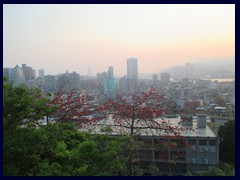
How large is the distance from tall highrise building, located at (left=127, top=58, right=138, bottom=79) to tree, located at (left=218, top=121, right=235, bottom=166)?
3.33 metres

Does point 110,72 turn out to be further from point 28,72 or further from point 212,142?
point 212,142

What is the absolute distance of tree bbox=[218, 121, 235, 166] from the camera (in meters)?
6.34

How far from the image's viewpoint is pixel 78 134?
10.4 ft

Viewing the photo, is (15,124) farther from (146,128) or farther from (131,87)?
(131,87)

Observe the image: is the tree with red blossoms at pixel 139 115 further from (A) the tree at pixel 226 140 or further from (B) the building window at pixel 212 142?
(A) the tree at pixel 226 140

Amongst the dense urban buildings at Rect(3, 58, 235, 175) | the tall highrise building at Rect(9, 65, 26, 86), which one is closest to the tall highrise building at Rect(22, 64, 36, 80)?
the dense urban buildings at Rect(3, 58, 235, 175)

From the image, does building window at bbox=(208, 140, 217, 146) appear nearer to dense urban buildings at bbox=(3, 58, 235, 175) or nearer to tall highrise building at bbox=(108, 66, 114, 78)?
dense urban buildings at bbox=(3, 58, 235, 175)

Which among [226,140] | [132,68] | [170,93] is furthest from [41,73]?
[226,140]

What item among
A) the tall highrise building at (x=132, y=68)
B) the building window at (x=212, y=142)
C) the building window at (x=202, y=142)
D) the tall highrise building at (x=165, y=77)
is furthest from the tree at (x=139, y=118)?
the building window at (x=212, y=142)

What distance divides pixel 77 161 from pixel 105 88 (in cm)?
222

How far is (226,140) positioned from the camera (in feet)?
21.3

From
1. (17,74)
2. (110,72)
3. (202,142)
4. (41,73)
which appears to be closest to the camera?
(17,74)

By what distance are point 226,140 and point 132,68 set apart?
12.2 ft

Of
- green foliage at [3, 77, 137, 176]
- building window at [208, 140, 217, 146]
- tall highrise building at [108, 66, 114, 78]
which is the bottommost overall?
building window at [208, 140, 217, 146]
